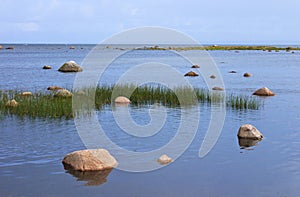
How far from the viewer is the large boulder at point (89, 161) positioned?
1505 centimetres

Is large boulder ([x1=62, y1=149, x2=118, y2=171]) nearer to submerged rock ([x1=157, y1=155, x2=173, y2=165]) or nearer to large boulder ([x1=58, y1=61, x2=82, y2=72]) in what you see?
submerged rock ([x1=157, y1=155, x2=173, y2=165])

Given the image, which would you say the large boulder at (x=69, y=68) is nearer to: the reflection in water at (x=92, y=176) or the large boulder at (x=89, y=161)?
the large boulder at (x=89, y=161)

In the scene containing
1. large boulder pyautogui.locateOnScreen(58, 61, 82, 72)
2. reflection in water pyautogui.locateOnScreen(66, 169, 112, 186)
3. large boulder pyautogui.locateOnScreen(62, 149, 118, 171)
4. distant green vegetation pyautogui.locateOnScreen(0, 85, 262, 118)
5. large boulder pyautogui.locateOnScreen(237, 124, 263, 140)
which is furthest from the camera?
large boulder pyautogui.locateOnScreen(58, 61, 82, 72)

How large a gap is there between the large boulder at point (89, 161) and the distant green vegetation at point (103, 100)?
9501 millimetres

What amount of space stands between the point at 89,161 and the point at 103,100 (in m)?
16.1

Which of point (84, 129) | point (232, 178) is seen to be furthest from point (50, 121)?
point (232, 178)

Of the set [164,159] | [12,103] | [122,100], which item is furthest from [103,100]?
[164,159]

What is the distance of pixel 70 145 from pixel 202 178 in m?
6.69

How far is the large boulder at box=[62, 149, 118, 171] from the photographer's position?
15055mm

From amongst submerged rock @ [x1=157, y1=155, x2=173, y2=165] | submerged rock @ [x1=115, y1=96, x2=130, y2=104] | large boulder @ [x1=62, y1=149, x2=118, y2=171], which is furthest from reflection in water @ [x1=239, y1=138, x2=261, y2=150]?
submerged rock @ [x1=115, y1=96, x2=130, y2=104]

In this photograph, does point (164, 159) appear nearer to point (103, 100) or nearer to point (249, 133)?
point (249, 133)

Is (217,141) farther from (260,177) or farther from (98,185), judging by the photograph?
(98,185)

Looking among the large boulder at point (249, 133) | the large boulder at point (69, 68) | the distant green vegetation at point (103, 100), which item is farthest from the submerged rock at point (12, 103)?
the large boulder at point (69, 68)

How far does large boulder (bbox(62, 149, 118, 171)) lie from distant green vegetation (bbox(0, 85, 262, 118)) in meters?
9.50
